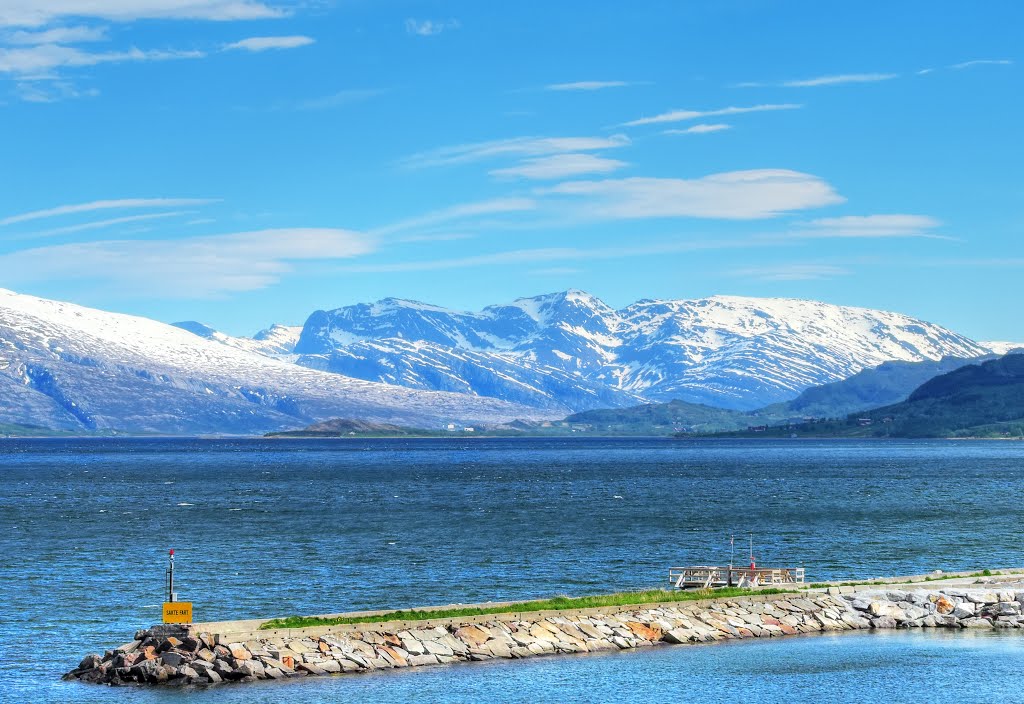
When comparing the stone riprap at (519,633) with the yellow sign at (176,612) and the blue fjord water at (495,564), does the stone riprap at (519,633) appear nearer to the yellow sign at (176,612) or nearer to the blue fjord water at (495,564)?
the yellow sign at (176,612)

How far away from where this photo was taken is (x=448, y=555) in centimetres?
10725

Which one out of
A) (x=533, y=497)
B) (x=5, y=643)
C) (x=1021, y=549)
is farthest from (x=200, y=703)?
(x=533, y=497)

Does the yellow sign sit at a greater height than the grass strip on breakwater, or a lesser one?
greater

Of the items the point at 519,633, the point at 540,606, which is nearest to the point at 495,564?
the point at 540,606

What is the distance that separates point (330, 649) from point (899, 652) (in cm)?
2447

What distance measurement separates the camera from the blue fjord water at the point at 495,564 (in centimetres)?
5675

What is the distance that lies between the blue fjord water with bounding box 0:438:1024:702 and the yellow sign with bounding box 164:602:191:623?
3699 mm

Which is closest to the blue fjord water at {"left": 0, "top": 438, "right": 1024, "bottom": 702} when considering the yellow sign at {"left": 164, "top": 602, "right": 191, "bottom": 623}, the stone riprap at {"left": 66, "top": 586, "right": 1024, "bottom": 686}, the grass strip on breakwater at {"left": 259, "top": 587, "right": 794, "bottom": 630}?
the stone riprap at {"left": 66, "top": 586, "right": 1024, "bottom": 686}

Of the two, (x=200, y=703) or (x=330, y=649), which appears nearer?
(x=200, y=703)

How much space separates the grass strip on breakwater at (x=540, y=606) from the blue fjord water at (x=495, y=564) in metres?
4.96

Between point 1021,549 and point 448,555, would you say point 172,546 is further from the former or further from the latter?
point 1021,549

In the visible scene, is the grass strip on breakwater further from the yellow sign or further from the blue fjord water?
the blue fjord water

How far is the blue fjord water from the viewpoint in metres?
56.8

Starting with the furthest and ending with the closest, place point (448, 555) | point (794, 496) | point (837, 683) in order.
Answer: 1. point (794, 496)
2. point (448, 555)
3. point (837, 683)
